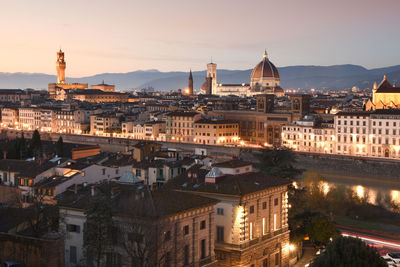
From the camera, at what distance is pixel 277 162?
99.3 feet

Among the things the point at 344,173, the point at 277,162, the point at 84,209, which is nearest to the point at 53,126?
the point at 344,173

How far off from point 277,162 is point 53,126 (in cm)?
4946

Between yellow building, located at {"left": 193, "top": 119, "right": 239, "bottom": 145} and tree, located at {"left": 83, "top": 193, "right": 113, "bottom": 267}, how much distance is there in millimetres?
44223

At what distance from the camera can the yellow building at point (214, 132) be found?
58.6 m

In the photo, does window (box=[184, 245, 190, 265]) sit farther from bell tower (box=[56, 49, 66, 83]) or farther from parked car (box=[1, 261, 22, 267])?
bell tower (box=[56, 49, 66, 83])

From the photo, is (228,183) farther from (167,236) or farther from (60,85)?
(60,85)

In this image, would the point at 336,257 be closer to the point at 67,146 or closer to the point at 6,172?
the point at 6,172

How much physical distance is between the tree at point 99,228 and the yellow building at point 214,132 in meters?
44.2

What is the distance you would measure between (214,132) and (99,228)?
4484 centimetres

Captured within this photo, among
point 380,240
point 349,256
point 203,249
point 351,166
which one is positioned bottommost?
point 380,240

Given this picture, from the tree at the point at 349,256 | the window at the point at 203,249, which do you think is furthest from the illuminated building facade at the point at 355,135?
the tree at the point at 349,256

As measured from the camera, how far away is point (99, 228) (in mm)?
13938

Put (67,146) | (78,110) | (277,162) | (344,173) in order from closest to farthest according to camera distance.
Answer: (277,162)
(344,173)
(67,146)
(78,110)

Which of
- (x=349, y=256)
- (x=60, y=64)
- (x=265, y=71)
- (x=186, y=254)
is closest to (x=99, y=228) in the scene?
(x=186, y=254)
